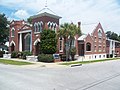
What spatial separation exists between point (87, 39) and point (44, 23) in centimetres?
1215

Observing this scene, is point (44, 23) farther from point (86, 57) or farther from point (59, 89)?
point (59, 89)

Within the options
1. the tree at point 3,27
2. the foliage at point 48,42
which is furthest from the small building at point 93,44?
the tree at point 3,27

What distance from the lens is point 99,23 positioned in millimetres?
51250

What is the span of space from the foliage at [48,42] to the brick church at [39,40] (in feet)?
8.74

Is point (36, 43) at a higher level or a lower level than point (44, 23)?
lower

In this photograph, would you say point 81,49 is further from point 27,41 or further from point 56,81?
point 56,81

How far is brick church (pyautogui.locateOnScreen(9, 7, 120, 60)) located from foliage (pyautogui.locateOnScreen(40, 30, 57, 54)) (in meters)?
2.66

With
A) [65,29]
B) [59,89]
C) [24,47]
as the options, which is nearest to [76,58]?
[65,29]

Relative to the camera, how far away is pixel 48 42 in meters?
32.1

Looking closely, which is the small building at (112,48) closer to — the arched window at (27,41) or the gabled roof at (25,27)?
the arched window at (27,41)

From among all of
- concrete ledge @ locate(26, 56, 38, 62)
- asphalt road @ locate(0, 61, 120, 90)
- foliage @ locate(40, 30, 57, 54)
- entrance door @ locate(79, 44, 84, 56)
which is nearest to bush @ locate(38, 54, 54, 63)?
foliage @ locate(40, 30, 57, 54)

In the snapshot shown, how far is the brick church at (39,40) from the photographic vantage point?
119 feet

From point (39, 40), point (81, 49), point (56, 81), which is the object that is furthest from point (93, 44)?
point (56, 81)

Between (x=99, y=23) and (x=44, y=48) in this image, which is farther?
(x=99, y=23)
